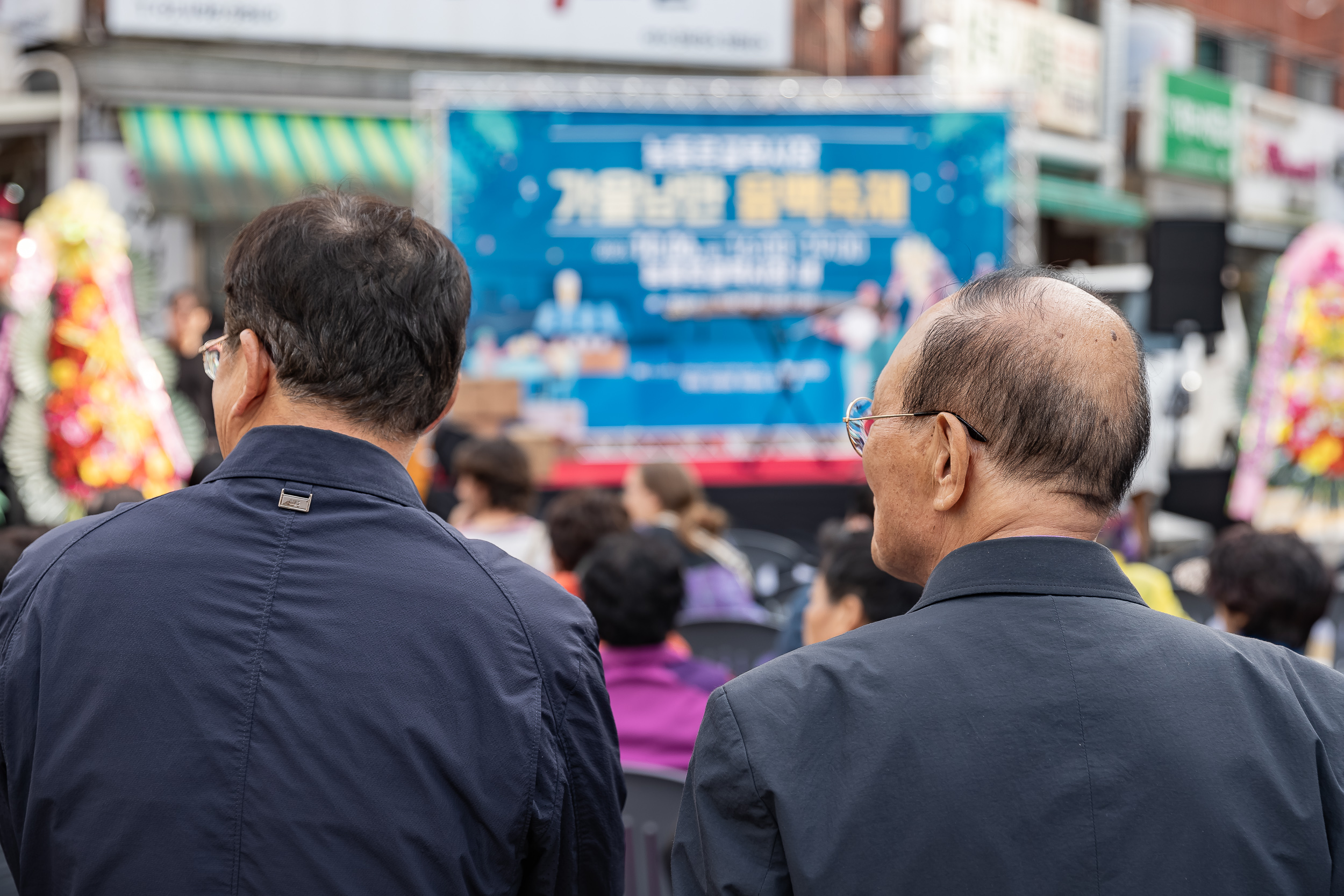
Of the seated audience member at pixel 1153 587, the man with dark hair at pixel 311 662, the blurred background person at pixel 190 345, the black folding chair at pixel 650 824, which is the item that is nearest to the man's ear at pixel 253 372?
the man with dark hair at pixel 311 662

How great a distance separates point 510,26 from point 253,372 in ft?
30.1

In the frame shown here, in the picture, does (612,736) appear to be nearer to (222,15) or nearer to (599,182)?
(599,182)

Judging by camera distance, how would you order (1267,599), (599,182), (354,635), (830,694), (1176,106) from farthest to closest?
(1176,106)
(599,182)
(1267,599)
(354,635)
(830,694)

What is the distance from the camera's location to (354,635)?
1.07 m

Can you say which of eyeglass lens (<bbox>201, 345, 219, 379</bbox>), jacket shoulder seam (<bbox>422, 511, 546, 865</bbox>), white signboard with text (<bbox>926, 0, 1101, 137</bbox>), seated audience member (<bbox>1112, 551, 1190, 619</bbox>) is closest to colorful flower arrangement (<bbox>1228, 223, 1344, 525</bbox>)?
seated audience member (<bbox>1112, 551, 1190, 619</bbox>)

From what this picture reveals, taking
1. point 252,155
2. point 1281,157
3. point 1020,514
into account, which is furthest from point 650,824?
point 1281,157

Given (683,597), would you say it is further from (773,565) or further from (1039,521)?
(773,565)

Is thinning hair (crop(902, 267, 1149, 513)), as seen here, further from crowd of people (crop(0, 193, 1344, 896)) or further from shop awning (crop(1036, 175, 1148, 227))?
shop awning (crop(1036, 175, 1148, 227))

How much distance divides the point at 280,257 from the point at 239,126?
350 inches

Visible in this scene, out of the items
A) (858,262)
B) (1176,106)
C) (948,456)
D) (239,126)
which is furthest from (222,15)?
(1176,106)

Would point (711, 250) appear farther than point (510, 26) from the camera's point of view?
No

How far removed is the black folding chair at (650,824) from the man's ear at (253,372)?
1117mm

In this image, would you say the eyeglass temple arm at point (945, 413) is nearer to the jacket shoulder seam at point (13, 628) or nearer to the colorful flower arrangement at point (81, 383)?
the jacket shoulder seam at point (13, 628)

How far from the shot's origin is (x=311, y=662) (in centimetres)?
105
